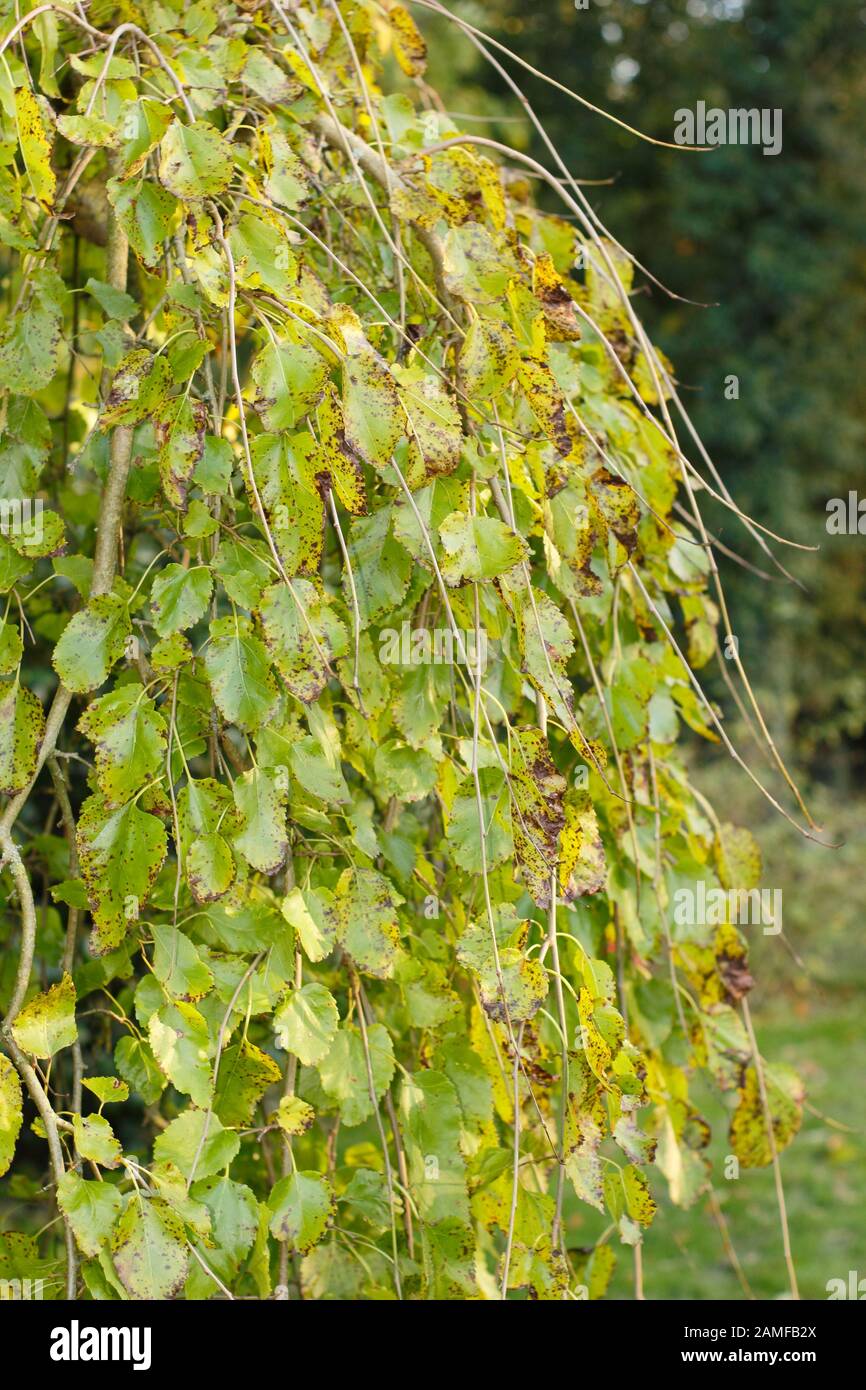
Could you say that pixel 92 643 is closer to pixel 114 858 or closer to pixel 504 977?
pixel 114 858

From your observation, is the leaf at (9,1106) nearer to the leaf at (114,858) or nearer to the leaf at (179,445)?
the leaf at (114,858)

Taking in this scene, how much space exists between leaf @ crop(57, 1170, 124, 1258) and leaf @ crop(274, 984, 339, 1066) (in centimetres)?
12

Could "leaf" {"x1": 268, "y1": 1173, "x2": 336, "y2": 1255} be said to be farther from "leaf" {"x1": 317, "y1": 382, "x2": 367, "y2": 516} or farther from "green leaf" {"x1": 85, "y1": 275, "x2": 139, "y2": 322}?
"green leaf" {"x1": 85, "y1": 275, "x2": 139, "y2": 322}

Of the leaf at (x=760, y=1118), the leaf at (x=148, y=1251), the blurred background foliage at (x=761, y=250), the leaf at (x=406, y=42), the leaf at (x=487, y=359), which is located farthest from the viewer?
the blurred background foliage at (x=761, y=250)

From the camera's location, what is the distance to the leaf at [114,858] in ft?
2.26

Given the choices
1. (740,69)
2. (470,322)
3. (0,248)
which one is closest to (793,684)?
(740,69)

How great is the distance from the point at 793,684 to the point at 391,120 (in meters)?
6.50

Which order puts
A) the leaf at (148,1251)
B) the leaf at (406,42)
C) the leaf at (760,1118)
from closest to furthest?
the leaf at (148,1251), the leaf at (760,1118), the leaf at (406,42)

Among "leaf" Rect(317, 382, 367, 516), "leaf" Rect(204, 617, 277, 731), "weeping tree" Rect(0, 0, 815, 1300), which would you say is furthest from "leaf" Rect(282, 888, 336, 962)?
"leaf" Rect(317, 382, 367, 516)

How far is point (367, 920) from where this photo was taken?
0.75 metres

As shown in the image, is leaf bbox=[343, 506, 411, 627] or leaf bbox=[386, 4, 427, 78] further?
leaf bbox=[386, 4, 427, 78]

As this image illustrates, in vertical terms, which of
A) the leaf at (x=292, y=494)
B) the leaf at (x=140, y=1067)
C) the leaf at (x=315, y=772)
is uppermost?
the leaf at (x=292, y=494)

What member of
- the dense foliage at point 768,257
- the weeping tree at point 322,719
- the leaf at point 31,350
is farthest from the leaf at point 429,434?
the dense foliage at point 768,257

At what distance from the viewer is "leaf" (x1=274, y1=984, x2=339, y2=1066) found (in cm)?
71
